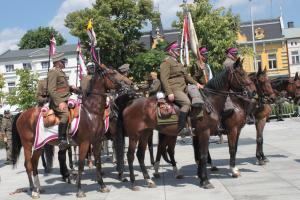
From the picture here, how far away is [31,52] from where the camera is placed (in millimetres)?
79188

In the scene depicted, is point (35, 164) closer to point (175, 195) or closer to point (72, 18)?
point (175, 195)

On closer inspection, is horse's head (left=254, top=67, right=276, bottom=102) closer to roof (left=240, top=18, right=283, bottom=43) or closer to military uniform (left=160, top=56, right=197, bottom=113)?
military uniform (left=160, top=56, right=197, bottom=113)

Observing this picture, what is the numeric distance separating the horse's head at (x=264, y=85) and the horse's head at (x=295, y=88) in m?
1.11

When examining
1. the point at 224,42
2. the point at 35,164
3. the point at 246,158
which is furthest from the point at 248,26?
the point at 35,164

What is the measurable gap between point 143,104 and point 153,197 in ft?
6.98

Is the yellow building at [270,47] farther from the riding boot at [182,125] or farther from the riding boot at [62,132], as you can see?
the riding boot at [62,132]

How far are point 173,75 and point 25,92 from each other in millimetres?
35110

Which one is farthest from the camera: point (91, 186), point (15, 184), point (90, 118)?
point (15, 184)

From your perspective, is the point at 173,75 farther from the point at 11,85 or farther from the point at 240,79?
the point at 11,85

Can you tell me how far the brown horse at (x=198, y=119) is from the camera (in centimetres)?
1033

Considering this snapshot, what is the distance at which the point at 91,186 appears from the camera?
36.7 feet

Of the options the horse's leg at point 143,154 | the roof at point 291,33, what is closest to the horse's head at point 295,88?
the horse's leg at point 143,154

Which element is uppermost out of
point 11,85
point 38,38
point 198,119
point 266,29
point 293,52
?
point 38,38

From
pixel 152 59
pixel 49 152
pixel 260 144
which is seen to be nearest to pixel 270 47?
pixel 152 59
